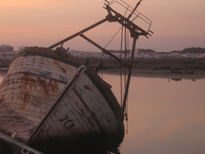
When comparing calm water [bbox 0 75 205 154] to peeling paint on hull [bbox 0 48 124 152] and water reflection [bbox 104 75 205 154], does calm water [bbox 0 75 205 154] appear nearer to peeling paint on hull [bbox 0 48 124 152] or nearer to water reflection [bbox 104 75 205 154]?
water reflection [bbox 104 75 205 154]

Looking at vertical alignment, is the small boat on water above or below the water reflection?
above

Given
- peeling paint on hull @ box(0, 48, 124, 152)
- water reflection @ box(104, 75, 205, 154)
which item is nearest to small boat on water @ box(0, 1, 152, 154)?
peeling paint on hull @ box(0, 48, 124, 152)

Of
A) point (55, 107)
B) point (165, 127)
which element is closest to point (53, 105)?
point (55, 107)

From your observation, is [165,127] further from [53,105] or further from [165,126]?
[53,105]

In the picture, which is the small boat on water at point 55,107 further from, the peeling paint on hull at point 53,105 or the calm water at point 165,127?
the calm water at point 165,127

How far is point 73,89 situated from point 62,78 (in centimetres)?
105

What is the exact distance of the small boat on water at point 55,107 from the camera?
25.0 ft

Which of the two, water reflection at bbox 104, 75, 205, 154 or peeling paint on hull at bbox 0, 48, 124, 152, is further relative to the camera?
water reflection at bbox 104, 75, 205, 154

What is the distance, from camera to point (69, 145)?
27.0 ft

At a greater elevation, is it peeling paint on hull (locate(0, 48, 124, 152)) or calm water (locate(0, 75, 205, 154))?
peeling paint on hull (locate(0, 48, 124, 152))

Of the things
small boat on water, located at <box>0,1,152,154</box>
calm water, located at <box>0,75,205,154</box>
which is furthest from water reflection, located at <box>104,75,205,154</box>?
small boat on water, located at <box>0,1,152,154</box>

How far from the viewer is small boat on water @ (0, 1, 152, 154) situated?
7.62 metres

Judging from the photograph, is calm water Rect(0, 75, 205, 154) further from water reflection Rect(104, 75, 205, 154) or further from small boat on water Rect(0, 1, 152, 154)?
small boat on water Rect(0, 1, 152, 154)

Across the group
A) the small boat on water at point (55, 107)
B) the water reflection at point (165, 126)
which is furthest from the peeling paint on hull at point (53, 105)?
the water reflection at point (165, 126)
